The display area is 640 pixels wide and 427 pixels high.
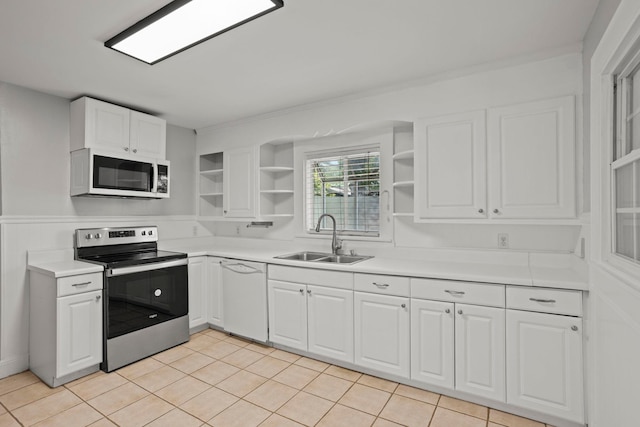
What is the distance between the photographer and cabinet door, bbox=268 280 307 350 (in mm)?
2949

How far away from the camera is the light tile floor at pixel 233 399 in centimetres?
211

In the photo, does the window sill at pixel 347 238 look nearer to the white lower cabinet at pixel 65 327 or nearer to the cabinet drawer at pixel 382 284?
the cabinet drawer at pixel 382 284

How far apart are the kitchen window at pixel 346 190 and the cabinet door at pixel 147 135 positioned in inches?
62.1

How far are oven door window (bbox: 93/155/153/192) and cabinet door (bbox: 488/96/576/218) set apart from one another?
3.15 metres

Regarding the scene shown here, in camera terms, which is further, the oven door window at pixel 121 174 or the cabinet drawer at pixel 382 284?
the oven door window at pixel 121 174

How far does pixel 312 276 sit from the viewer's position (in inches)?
114

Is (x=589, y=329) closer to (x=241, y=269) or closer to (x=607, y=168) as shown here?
(x=607, y=168)

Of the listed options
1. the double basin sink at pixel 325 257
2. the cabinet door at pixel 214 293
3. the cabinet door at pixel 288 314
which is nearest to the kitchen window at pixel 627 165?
the double basin sink at pixel 325 257

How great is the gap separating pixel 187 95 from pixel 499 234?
2.95 m

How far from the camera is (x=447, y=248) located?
9.33 ft

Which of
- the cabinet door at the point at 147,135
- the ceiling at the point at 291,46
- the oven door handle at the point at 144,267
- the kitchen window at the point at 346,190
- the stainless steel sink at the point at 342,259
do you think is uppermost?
the ceiling at the point at 291,46

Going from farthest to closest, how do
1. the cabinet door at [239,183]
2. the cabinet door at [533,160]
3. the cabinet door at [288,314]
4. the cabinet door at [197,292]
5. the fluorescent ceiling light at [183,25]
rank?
the cabinet door at [239,183]
the cabinet door at [197,292]
the cabinet door at [288,314]
the cabinet door at [533,160]
the fluorescent ceiling light at [183,25]

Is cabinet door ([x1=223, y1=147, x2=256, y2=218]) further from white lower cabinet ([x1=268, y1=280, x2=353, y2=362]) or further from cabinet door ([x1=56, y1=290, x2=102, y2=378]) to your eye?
cabinet door ([x1=56, y1=290, x2=102, y2=378])

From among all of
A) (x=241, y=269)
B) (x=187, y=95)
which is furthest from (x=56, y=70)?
(x=241, y=269)
